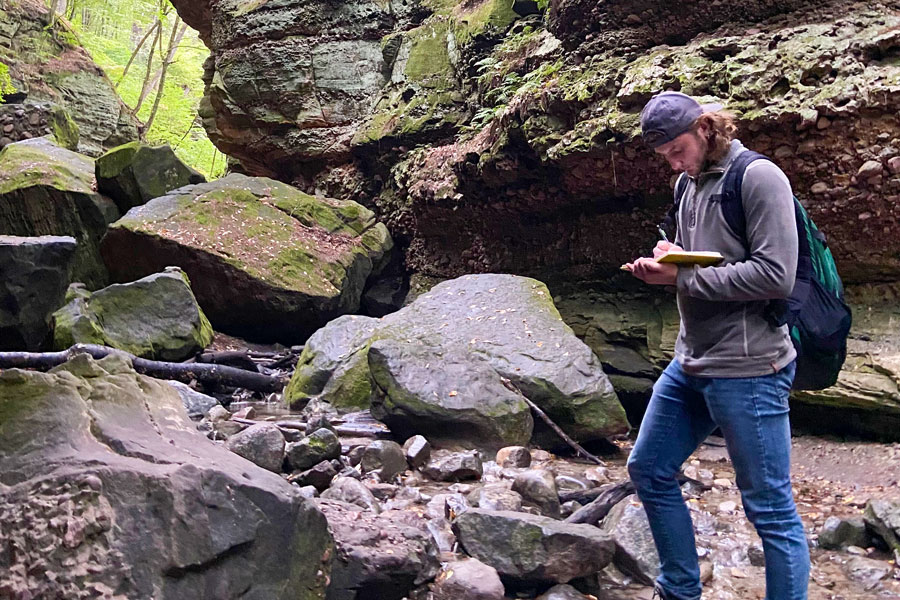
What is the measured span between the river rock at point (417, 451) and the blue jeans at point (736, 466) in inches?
90.7

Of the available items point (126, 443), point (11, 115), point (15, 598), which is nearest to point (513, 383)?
point (126, 443)

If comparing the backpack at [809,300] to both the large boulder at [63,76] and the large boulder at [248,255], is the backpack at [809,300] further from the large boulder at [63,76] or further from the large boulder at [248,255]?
the large boulder at [63,76]

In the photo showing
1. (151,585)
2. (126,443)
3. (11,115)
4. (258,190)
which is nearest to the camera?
(151,585)

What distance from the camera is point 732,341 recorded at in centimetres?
221

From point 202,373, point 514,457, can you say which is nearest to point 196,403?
point 202,373

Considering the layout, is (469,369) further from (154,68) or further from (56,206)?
(154,68)

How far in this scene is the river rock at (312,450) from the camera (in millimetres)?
4203

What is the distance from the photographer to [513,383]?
547 centimetres

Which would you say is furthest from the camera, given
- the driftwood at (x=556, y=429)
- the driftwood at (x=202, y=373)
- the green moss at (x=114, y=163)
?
the green moss at (x=114, y=163)

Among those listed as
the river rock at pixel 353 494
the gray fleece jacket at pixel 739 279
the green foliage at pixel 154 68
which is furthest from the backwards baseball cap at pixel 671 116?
the green foliage at pixel 154 68

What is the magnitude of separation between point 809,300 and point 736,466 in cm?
61

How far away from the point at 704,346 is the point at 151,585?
1.86 meters

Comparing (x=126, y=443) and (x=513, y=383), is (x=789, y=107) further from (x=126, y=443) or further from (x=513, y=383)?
(x=126, y=443)

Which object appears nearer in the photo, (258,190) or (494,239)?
(494,239)
